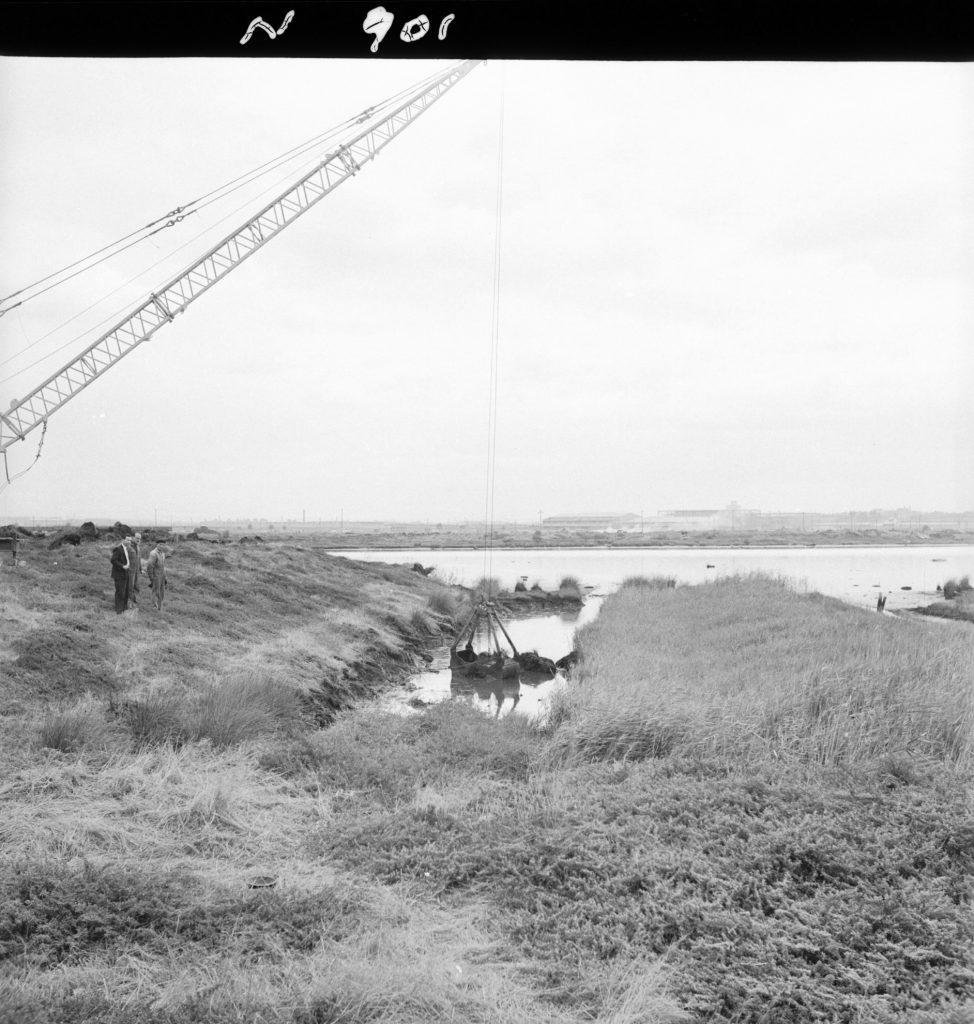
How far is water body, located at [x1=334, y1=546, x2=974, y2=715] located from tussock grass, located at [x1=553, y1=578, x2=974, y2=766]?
2.45 metres

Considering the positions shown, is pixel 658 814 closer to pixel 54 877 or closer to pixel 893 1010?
pixel 893 1010

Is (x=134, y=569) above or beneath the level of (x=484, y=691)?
above

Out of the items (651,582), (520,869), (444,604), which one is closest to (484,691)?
(444,604)

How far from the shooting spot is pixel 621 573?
30922mm

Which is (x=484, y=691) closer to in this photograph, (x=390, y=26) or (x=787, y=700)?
(x=787, y=700)

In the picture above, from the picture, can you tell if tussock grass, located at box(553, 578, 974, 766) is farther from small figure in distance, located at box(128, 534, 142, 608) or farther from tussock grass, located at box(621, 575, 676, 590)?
tussock grass, located at box(621, 575, 676, 590)

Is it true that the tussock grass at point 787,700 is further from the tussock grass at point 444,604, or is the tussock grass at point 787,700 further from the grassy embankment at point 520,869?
the tussock grass at point 444,604

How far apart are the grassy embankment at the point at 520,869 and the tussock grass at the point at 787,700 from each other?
4 centimetres

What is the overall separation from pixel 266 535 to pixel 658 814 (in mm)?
19585

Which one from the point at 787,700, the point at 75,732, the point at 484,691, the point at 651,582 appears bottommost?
the point at 484,691

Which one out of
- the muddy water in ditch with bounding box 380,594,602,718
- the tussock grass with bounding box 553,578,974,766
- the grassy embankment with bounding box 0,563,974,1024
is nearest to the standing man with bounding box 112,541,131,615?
the muddy water in ditch with bounding box 380,594,602,718

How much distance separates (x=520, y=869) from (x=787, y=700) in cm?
349

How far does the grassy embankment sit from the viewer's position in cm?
293

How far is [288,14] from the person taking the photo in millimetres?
2986
